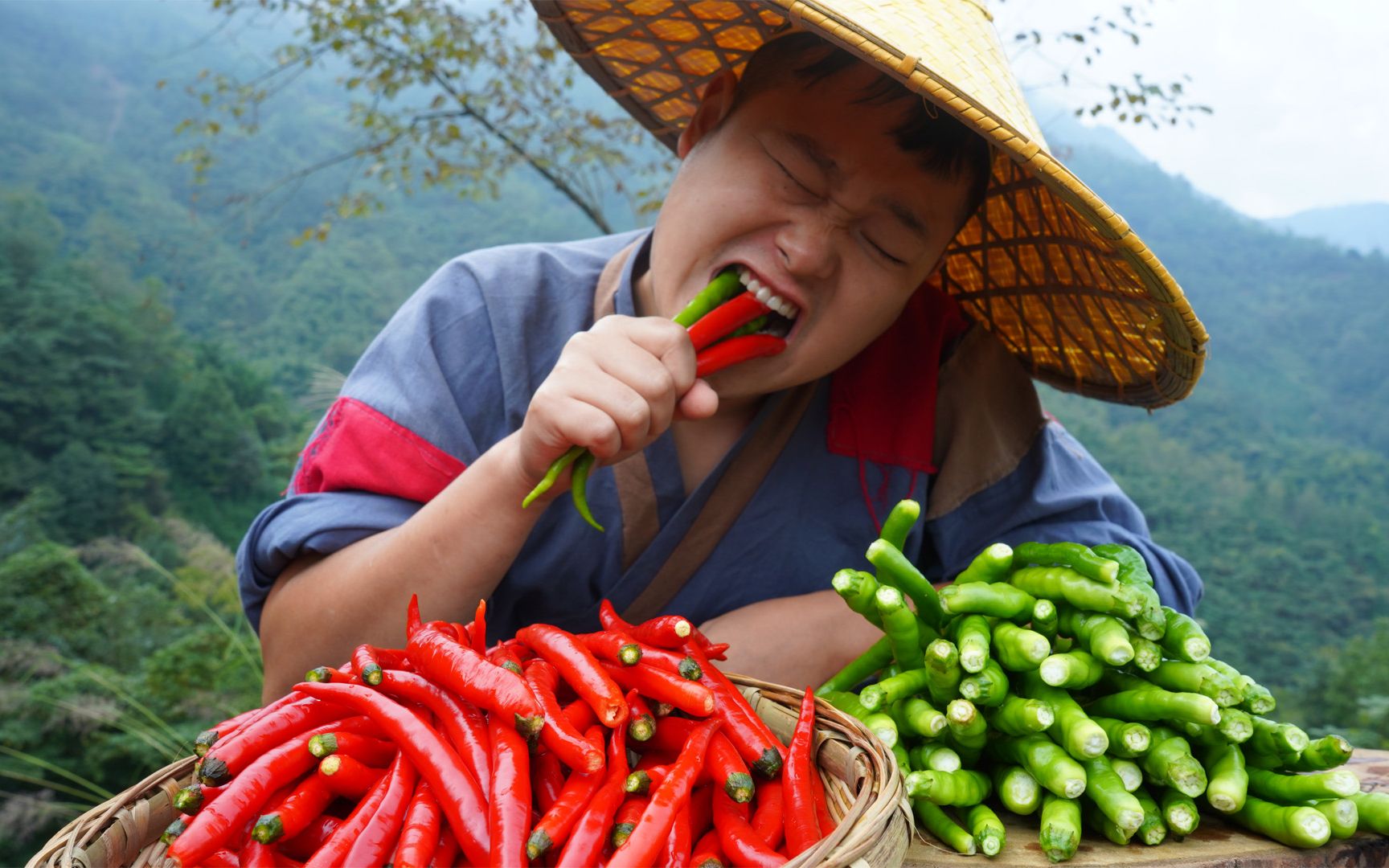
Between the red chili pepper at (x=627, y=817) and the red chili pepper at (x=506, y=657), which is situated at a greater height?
the red chili pepper at (x=506, y=657)

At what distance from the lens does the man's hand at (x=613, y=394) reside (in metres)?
1.48

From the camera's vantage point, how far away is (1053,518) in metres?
2.25

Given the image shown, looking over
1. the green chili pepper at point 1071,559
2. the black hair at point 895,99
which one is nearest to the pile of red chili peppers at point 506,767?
the green chili pepper at point 1071,559

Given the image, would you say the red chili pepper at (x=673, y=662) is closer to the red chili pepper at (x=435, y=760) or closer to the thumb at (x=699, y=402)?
the red chili pepper at (x=435, y=760)

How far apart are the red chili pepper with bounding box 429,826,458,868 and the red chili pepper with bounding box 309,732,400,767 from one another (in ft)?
0.58

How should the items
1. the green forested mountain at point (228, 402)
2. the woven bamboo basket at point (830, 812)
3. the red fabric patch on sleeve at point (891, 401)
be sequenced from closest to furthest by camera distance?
the woven bamboo basket at point (830, 812) → the red fabric patch on sleeve at point (891, 401) → the green forested mountain at point (228, 402)

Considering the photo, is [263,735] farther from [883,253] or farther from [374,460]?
[883,253]

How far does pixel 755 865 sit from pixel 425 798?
1.52ft

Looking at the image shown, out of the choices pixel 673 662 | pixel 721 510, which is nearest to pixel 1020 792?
pixel 673 662

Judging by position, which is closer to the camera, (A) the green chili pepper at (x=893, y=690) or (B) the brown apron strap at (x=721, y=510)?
(A) the green chili pepper at (x=893, y=690)

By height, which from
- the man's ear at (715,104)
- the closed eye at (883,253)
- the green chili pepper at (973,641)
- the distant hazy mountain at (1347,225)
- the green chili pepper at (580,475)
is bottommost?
the distant hazy mountain at (1347,225)

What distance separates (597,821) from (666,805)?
3.9 inches

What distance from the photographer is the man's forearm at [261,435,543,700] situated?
169 centimetres

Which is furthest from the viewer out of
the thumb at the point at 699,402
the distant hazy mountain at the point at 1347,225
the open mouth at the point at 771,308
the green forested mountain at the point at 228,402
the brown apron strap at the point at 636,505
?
the distant hazy mountain at the point at 1347,225
